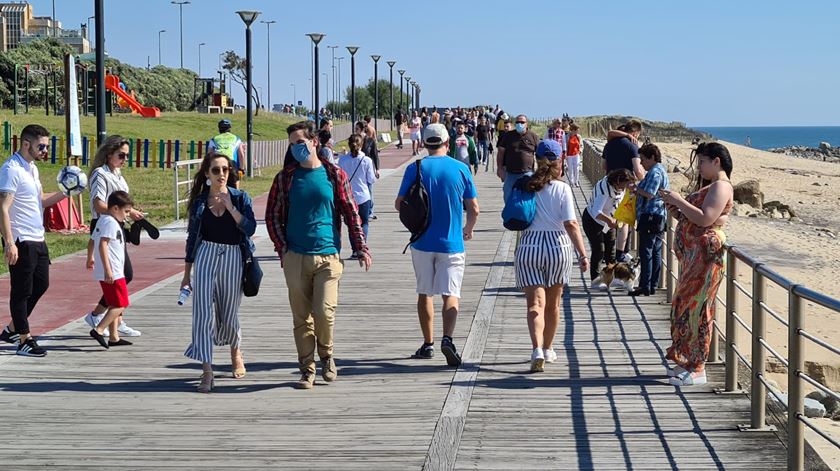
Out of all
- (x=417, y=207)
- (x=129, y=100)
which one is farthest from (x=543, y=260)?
(x=129, y=100)

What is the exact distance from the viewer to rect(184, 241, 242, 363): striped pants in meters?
8.78

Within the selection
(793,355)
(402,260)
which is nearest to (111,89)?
(402,260)

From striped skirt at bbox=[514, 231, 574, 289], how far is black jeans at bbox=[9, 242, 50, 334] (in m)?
3.62

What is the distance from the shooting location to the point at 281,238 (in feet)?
29.3

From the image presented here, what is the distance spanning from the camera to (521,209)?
938 centimetres

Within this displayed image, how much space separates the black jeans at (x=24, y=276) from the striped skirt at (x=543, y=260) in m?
3.62

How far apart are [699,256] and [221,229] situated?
317cm

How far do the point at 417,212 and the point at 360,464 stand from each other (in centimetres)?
301

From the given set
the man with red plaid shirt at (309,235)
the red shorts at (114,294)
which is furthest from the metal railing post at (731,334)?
the red shorts at (114,294)

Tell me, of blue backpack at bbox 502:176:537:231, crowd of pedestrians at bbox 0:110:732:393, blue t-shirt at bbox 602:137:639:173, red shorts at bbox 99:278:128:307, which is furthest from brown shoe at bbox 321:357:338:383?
blue t-shirt at bbox 602:137:639:173

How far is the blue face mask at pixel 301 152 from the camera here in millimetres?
8688

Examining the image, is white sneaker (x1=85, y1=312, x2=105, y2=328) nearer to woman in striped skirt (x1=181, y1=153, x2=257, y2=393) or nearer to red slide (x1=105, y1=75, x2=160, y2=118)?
woman in striped skirt (x1=181, y1=153, x2=257, y2=393)

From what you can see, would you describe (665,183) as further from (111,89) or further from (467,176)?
(111,89)

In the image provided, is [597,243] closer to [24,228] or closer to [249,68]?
[24,228]
